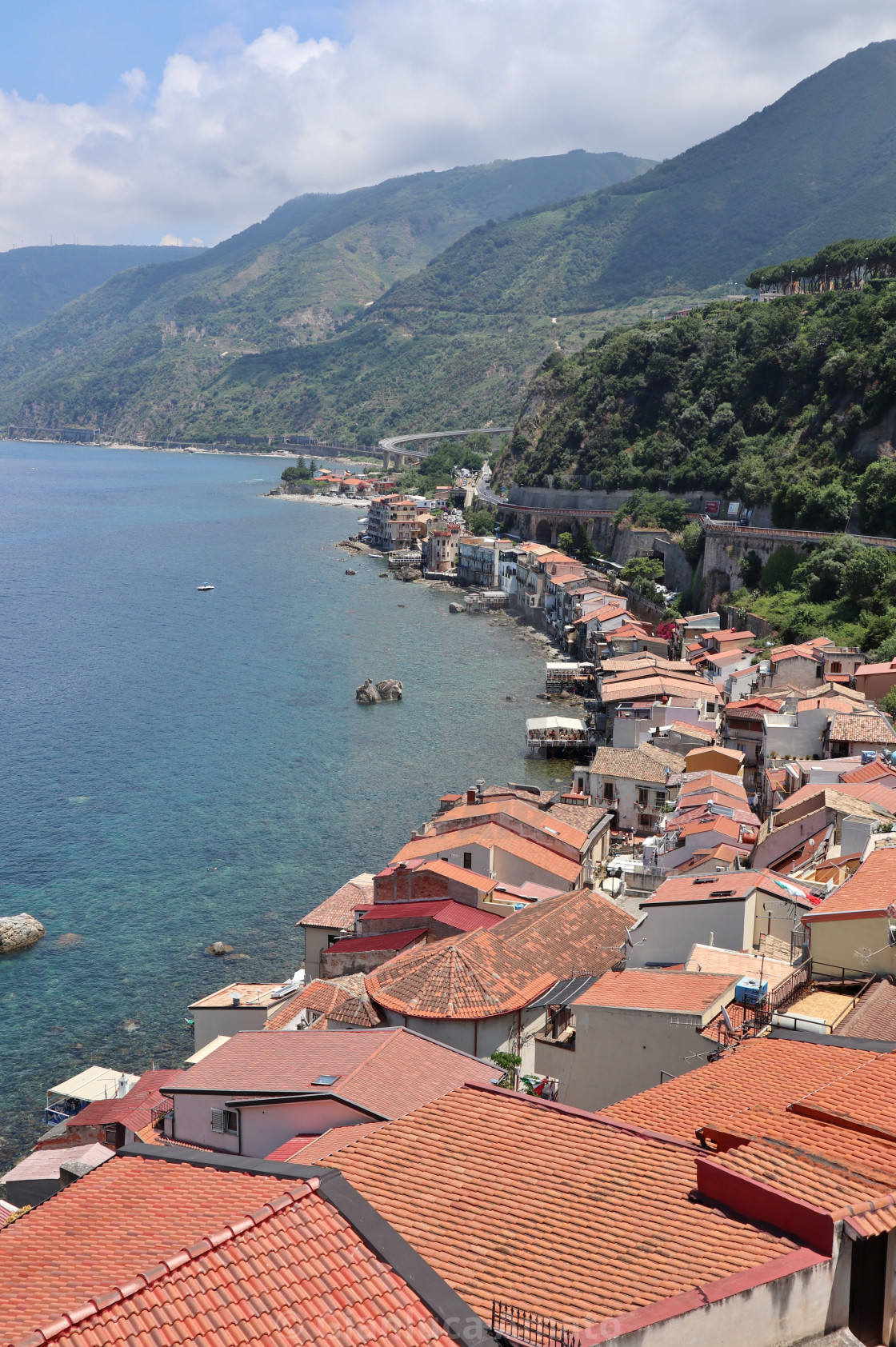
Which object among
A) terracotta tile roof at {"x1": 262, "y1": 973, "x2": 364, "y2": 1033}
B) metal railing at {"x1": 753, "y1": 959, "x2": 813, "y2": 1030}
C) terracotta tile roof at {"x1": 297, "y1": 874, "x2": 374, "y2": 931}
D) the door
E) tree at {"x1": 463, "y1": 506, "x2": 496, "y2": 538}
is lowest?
terracotta tile roof at {"x1": 297, "y1": 874, "x2": 374, "y2": 931}

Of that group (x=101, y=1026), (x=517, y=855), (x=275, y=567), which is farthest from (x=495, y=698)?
(x=275, y=567)

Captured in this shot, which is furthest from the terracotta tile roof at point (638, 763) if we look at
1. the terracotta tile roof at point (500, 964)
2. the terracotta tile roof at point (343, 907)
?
the terracotta tile roof at point (500, 964)

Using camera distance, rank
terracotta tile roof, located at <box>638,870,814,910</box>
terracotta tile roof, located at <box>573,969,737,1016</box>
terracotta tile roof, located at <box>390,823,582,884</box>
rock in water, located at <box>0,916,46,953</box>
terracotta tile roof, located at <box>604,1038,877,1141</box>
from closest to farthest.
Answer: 1. terracotta tile roof, located at <box>604,1038,877,1141</box>
2. terracotta tile roof, located at <box>573,969,737,1016</box>
3. terracotta tile roof, located at <box>638,870,814,910</box>
4. terracotta tile roof, located at <box>390,823,582,884</box>
5. rock in water, located at <box>0,916,46,953</box>

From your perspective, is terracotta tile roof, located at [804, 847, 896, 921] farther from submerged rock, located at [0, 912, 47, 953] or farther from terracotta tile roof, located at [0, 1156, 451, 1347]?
submerged rock, located at [0, 912, 47, 953]

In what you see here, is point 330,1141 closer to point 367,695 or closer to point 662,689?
point 662,689

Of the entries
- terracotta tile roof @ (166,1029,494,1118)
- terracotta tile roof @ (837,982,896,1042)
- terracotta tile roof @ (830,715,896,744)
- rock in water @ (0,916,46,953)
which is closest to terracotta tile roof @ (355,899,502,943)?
terracotta tile roof @ (166,1029,494,1118)

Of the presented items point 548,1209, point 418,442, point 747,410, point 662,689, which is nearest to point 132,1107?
point 548,1209
